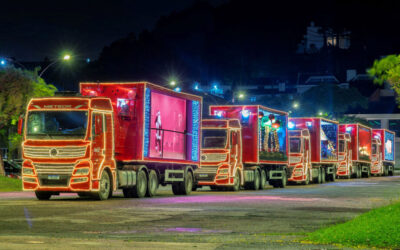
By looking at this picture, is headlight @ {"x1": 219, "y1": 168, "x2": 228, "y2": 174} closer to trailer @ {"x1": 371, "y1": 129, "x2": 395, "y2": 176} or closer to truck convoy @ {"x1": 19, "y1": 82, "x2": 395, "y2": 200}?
truck convoy @ {"x1": 19, "y1": 82, "x2": 395, "y2": 200}

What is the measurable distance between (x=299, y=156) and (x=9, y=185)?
1700 centimetres

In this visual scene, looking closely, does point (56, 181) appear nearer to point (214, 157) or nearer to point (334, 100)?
point (214, 157)

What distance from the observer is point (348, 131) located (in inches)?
2448

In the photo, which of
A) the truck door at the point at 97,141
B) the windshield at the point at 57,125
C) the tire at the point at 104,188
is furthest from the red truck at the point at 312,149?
the windshield at the point at 57,125

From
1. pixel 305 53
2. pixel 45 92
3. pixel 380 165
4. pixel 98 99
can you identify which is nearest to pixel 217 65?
pixel 305 53

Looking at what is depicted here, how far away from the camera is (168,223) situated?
17.0 metres

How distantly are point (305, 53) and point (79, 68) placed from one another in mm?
91754

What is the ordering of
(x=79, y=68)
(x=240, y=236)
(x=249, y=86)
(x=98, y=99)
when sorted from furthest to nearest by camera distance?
(x=249, y=86), (x=79, y=68), (x=98, y=99), (x=240, y=236)

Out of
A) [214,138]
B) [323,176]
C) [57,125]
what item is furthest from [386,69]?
[323,176]

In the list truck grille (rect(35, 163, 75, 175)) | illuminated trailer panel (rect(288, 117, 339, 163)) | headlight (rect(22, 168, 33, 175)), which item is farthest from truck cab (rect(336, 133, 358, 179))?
headlight (rect(22, 168, 33, 175))

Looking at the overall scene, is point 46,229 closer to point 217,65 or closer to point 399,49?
point 217,65

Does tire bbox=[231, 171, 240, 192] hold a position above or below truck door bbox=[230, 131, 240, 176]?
below

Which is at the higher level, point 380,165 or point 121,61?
point 121,61

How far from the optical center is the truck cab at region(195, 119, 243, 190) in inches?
1344
